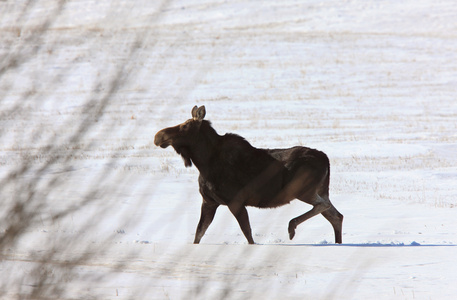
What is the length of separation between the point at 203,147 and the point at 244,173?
0.61 m

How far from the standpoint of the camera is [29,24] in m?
2.30

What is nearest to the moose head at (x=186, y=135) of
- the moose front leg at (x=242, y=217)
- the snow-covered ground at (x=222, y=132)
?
the snow-covered ground at (x=222, y=132)

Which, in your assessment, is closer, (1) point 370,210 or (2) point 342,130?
(1) point 370,210

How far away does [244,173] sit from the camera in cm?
798

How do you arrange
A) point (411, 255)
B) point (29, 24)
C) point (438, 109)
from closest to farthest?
point (29, 24)
point (411, 255)
point (438, 109)

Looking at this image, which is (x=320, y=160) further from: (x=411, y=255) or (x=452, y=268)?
(x=452, y=268)

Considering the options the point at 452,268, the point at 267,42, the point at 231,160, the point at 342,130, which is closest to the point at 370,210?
the point at 231,160

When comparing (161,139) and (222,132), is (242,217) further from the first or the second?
(222,132)

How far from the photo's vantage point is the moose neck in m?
8.09

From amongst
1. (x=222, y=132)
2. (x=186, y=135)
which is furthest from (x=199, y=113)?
(x=222, y=132)

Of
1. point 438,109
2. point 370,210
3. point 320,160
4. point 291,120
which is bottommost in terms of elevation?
point 438,109

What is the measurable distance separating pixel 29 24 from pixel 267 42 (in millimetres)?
46567

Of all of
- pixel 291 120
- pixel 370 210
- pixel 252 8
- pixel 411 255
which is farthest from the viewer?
pixel 252 8

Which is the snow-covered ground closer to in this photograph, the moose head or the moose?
the moose
